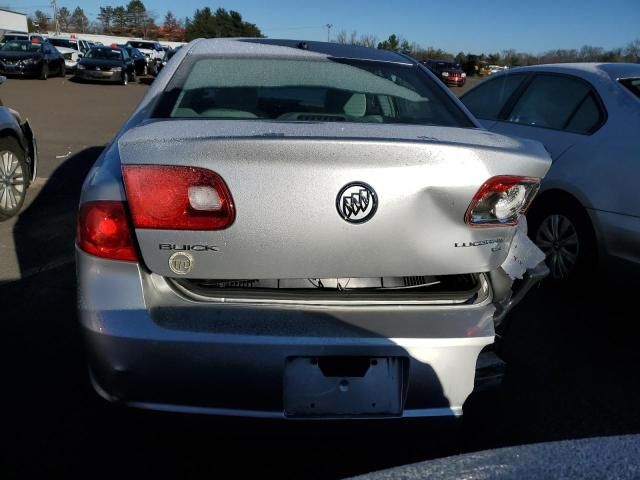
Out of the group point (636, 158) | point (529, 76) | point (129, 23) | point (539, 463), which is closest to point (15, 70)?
point (529, 76)

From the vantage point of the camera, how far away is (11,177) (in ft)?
18.0

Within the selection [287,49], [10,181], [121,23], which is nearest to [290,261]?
[287,49]

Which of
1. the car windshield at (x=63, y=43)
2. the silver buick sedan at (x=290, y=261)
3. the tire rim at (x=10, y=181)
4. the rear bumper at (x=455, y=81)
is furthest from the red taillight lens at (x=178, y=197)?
the rear bumper at (x=455, y=81)

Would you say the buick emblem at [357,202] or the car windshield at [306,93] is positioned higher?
the car windshield at [306,93]

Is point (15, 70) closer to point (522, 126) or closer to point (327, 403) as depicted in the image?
point (522, 126)

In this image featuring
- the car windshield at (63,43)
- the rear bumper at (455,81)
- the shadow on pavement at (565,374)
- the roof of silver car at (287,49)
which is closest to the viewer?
the shadow on pavement at (565,374)

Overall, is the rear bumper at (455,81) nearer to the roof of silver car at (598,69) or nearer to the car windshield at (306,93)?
the roof of silver car at (598,69)

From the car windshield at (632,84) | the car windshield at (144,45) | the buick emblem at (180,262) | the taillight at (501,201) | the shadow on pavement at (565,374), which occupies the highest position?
the car windshield at (632,84)

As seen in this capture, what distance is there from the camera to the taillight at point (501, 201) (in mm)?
1995

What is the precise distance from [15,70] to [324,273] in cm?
2451

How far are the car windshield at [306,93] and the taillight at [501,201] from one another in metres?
0.75

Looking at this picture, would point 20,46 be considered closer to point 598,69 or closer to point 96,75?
point 96,75

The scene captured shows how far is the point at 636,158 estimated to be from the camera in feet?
11.7

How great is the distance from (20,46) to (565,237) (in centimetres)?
2424
